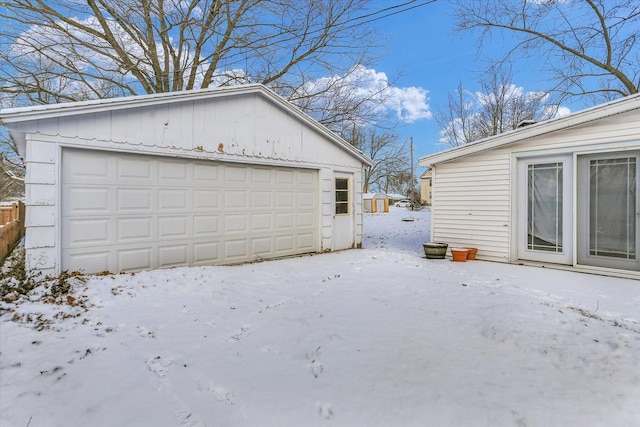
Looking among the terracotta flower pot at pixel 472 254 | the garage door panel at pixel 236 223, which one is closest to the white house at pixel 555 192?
the terracotta flower pot at pixel 472 254

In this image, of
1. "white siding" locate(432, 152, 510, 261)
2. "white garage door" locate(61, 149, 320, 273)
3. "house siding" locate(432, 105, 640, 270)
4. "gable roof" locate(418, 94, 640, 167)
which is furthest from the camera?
"white siding" locate(432, 152, 510, 261)

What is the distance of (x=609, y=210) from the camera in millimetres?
5816

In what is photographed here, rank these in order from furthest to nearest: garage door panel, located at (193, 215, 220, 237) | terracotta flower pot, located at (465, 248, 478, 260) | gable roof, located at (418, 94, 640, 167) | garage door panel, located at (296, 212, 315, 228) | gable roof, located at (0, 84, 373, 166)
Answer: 1. garage door panel, located at (296, 212, 315, 228)
2. terracotta flower pot, located at (465, 248, 478, 260)
3. garage door panel, located at (193, 215, 220, 237)
4. gable roof, located at (418, 94, 640, 167)
5. gable roof, located at (0, 84, 373, 166)

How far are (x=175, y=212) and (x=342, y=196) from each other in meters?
4.36

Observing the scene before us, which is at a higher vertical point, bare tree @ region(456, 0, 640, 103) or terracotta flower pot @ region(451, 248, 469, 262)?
bare tree @ region(456, 0, 640, 103)

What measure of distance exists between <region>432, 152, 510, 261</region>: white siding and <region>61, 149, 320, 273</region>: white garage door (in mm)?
3265

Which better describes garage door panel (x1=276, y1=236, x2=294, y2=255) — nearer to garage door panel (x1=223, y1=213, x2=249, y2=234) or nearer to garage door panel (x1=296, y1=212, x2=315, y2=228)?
garage door panel (x1=296, y1=212, x2=315, y2=228)

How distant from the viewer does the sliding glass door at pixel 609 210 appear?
5.59 m

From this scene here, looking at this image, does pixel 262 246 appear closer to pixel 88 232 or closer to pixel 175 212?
pixel 175 212

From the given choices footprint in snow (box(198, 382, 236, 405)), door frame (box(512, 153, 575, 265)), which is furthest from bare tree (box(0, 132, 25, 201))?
door frame (box(512, 153, 575, 265))

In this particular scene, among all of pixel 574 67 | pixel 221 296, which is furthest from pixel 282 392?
pixel 574 67

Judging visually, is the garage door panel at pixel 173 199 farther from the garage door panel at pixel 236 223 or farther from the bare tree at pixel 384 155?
the bare tree at pixel 384 155

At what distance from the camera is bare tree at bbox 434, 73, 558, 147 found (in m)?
18.8

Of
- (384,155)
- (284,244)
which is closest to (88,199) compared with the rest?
(284,244)
